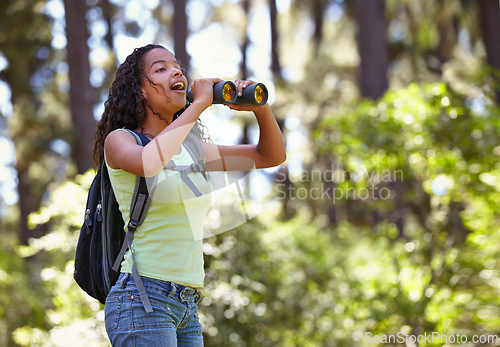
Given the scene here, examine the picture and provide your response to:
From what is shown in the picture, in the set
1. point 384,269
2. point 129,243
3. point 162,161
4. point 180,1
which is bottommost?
point 384,269

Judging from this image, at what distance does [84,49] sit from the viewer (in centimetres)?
817

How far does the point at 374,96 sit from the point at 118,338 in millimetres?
7162

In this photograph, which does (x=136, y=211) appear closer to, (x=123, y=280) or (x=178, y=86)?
(x=123, y=280)

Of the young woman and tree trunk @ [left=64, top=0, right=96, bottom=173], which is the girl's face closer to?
the young woman

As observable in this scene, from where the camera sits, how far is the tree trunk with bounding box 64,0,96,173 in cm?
809

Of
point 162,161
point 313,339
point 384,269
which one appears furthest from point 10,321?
point 162,161

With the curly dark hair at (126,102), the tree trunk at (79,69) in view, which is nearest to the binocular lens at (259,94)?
the curly dark hair at (126,102)

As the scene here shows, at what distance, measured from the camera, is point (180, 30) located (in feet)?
29.1

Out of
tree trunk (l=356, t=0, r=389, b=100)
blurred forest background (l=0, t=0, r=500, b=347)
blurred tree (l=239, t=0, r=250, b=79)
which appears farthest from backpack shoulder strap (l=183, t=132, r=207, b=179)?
blurred tree (l=239, t=0, r=250, b=79)

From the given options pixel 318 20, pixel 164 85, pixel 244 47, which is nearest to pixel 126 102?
pixel 164 85

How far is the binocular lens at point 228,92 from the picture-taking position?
1.79 meters

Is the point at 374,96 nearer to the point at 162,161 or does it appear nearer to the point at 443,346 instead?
the point at 443,346

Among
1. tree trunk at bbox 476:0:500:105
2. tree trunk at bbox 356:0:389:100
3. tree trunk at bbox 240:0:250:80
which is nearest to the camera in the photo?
tree trunk at bbox 356:0:389:100

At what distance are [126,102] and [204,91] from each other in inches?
11.7
